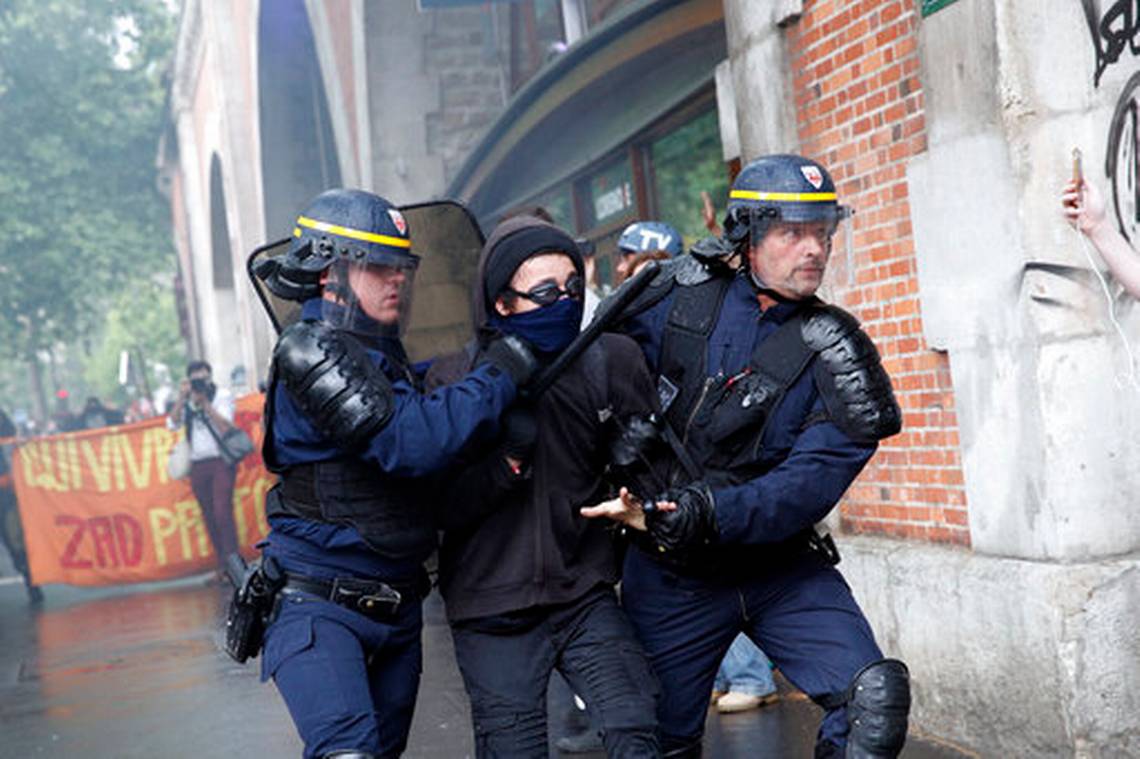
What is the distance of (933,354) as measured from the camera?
630cm

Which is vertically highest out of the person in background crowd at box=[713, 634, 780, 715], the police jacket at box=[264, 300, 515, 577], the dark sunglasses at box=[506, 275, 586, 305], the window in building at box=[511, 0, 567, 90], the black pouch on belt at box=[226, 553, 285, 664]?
the window in building at box=[511, 0, 567, 90]

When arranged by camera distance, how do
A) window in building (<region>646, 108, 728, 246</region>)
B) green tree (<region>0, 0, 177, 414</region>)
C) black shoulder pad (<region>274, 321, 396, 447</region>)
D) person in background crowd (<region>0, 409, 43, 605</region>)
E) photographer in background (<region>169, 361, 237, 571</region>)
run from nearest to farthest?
black shoulder pad (<region>274, 321, 396, 447</region>) → window in building (<region>646, 108, 728, 246</region>) → photographer in background (<region>169, 361, 237, 571</region>) → person in background crowd (<region>0, 409, 43, 605</region>) → green tree (<region>0, 0, 177, 414</region>)

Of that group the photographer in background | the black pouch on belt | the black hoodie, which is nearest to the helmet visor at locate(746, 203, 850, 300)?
the black hoodie

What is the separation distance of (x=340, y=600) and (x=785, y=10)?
160 inches

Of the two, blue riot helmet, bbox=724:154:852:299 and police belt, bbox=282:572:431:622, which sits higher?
blue riot helmet, bbox=724:154:852:299

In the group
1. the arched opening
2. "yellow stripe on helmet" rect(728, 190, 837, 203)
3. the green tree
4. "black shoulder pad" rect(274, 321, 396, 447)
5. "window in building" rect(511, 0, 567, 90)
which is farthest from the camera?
the green tree

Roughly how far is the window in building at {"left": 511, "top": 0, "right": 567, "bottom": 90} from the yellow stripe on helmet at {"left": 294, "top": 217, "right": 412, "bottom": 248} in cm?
1031

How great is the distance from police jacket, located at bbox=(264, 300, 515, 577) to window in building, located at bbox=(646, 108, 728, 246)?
21.2ft

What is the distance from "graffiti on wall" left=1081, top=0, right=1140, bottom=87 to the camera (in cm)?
530

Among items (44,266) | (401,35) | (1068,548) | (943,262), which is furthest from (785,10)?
(44,266)

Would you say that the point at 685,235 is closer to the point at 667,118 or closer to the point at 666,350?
the point at 667,118

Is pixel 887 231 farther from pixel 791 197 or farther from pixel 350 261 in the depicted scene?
pixel 350 261

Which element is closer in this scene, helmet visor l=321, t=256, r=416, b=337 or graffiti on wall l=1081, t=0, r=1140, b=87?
helmet visor l=321, t=256, r=416, b=337

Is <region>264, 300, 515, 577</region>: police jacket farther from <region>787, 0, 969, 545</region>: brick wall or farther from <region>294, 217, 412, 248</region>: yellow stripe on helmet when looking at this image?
<region>787, 0, 969, 545</region>: brick wall
